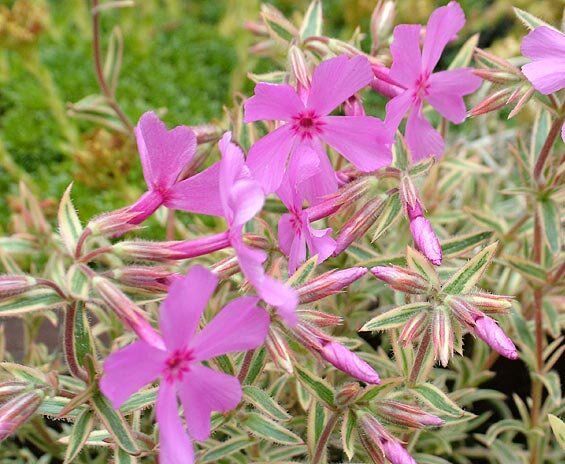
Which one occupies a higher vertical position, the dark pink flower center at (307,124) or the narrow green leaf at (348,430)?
the dark pink flower center at (307,124)

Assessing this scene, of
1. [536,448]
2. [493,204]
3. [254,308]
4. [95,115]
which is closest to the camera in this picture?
[254,308]

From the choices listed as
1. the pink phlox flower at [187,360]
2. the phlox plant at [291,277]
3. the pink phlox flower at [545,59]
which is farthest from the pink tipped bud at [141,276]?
the pink phlox flower at [545,59]

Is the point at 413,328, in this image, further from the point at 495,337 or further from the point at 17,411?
the point at 17,411

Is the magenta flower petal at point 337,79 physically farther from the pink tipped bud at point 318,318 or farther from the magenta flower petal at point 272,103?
the pink tipped bud at point 318,318

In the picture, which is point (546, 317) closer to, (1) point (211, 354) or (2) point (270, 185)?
(2) point (270, 185)

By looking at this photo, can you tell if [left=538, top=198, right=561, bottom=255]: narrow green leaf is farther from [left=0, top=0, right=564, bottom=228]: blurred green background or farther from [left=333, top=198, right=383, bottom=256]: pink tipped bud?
[left=0, top=0, right=564, bottom=228]: blurred green background

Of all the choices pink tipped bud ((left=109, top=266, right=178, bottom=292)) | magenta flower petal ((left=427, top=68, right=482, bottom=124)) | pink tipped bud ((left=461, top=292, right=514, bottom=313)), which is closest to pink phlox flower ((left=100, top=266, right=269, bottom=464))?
pink tipped bud ((left=109, top=266, right=178, bottom=292))

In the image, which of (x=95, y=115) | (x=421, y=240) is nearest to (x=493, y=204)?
(x=95, y=115)
